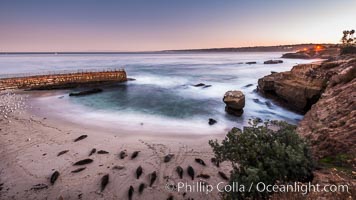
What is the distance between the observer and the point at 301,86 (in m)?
22.6

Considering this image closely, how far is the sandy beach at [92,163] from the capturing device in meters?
9.32

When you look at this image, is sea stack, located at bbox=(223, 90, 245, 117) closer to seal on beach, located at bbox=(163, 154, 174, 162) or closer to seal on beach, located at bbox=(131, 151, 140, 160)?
seal on beach, located at bbox=(163, 154, 174, 162)

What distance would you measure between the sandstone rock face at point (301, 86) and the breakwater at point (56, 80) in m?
30.6

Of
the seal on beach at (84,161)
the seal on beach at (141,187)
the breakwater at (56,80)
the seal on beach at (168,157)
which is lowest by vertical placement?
the seal on beach at (141,187)

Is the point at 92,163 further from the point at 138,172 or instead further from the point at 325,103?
the point at 325,103

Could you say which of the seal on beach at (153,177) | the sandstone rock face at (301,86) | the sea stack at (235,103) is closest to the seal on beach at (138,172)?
the seal on beach at (153,177)

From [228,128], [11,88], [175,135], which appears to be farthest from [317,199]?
[11,88]

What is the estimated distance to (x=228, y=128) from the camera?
1809cm

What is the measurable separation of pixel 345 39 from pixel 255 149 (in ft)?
296

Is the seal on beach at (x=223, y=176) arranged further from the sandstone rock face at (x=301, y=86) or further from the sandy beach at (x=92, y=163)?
the sandstone rock face at (x=301, y=86)

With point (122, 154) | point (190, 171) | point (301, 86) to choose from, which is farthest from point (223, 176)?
point (301, 86)

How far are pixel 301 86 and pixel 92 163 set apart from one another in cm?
2178

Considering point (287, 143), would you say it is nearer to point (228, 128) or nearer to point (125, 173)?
point (125, 173)

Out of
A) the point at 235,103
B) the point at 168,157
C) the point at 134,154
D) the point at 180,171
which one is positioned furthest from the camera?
the point at 235,103
